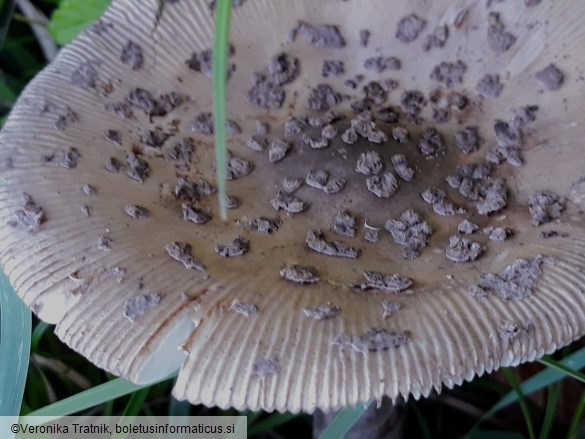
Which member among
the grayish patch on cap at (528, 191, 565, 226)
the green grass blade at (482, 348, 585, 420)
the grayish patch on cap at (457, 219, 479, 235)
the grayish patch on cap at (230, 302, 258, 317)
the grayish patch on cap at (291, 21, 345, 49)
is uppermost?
the grayish patch on cap at (291, 21, 345, 49)

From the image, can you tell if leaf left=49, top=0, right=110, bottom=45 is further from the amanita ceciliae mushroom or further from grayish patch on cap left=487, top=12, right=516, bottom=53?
grayish patch on cap left=487, top=12, right=516, bottom=53

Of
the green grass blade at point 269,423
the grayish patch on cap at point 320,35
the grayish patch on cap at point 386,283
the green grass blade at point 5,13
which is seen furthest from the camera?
the green grass blade at point 5,13

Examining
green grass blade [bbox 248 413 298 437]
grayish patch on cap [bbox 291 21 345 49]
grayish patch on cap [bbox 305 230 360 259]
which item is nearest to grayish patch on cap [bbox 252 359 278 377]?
grayish patch on cap [bbox 305 230 360 259]

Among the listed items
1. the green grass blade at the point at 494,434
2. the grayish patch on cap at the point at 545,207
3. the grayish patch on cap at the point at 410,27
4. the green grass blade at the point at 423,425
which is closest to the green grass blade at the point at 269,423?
the green grass blade at the point at 423,425

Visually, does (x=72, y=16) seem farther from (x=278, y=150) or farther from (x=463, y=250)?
(x=463, y=250)

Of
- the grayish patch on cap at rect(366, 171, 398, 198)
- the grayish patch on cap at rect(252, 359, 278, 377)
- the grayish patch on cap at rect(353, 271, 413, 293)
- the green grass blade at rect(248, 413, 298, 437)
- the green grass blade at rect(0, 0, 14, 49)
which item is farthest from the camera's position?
the green grass blade at rect(0, 0, 14, 49)

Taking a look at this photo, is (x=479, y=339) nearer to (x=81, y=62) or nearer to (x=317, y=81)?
(x=317, y=81)

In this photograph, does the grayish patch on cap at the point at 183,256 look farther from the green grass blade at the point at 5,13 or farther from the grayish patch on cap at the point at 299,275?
the green grass blade at the point at 5,13
